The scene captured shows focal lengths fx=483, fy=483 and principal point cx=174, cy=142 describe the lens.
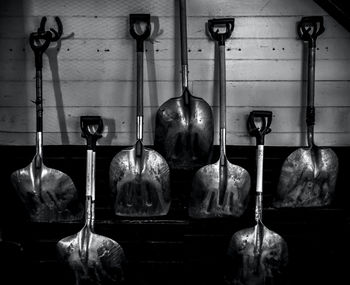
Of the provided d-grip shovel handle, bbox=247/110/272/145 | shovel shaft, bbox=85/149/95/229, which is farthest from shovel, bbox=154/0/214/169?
shovel shaft, bbox=85/149/95/229

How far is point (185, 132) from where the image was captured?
2648 millimetres

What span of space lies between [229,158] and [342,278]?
3.15 feet

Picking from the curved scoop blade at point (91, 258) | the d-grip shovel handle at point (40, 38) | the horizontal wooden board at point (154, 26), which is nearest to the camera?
the curved scoop blade at point (91, 258)

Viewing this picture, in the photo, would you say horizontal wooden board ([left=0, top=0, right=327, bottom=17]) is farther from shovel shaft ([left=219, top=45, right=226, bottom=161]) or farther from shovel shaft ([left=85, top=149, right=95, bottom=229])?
shovel shaft ([left=85, top=149, right=95, bottom=229])

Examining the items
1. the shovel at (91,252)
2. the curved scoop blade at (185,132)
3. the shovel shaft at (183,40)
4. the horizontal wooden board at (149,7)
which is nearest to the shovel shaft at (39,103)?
the shovel at (91,252)

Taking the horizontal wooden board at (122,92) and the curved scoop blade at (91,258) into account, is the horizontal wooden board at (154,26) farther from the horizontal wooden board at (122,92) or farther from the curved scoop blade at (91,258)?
the curved scoop blade at (91,258)

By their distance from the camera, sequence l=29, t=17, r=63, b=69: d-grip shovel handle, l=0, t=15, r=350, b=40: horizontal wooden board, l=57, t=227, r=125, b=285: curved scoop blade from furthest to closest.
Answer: l=0, t=15, r=350, b=40: horizontal wooden board, l=29, t=17, r=63, b=69: d-grip shovel handle, l=57, t=227, r=125, b=285: curved scoop blade

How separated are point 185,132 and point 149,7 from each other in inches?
29.7

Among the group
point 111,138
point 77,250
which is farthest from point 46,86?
point 77,250

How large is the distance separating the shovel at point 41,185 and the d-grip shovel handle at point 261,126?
1044 mm

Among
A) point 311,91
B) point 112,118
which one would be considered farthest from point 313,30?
point 112,118

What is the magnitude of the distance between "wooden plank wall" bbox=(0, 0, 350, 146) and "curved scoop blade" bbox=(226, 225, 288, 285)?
553 millimetres

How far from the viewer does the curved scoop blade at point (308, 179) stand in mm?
2682

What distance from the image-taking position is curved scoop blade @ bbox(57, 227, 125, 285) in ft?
8.29
